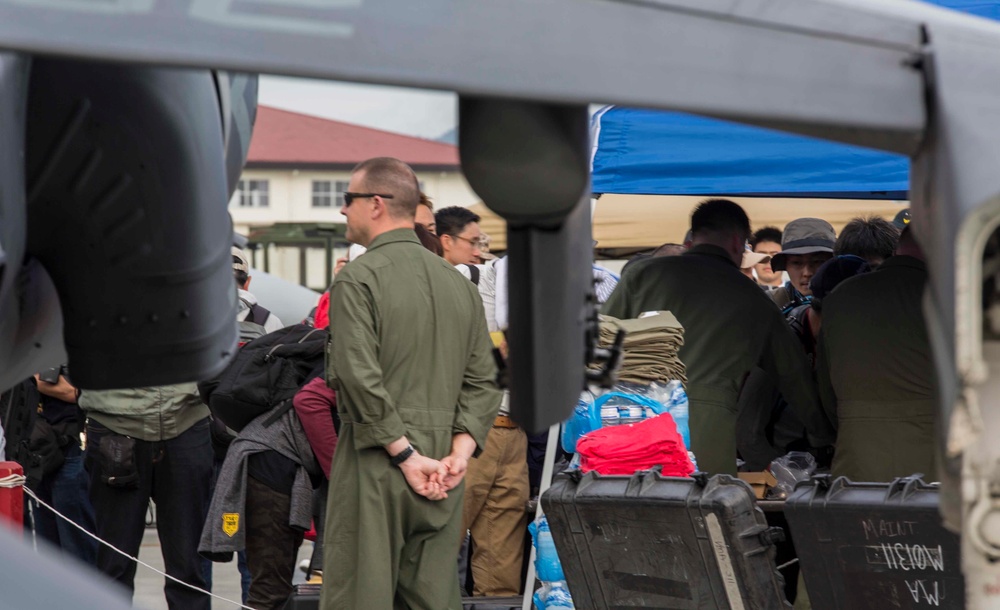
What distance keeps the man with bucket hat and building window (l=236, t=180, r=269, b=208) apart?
44547 mm

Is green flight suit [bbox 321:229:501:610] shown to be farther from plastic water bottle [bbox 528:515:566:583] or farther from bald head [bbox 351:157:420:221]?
plastic water bottle [bbox 528:515:566:583]

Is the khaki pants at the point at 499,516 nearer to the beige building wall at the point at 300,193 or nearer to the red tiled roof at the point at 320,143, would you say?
the beige building wall at the point at 300,193

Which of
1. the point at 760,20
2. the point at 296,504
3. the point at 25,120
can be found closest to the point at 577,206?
the point at 760,20

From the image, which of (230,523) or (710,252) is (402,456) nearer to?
(230,523)

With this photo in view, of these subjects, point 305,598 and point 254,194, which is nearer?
point 305,598

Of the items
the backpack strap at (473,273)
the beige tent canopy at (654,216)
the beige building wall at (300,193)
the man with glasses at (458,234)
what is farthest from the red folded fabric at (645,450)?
the beige building wall at (300,193)

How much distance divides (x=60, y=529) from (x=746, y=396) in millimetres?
3656

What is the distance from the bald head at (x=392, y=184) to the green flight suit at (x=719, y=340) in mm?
1445

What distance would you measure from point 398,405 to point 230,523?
1.47 metres

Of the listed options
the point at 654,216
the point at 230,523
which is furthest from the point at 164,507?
the point at 654,216

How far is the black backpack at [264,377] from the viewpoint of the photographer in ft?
19.3

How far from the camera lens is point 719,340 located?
19.3ft

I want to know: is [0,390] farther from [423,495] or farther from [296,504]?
[296,504]

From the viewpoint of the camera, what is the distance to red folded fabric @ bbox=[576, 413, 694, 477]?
5.28 meters
